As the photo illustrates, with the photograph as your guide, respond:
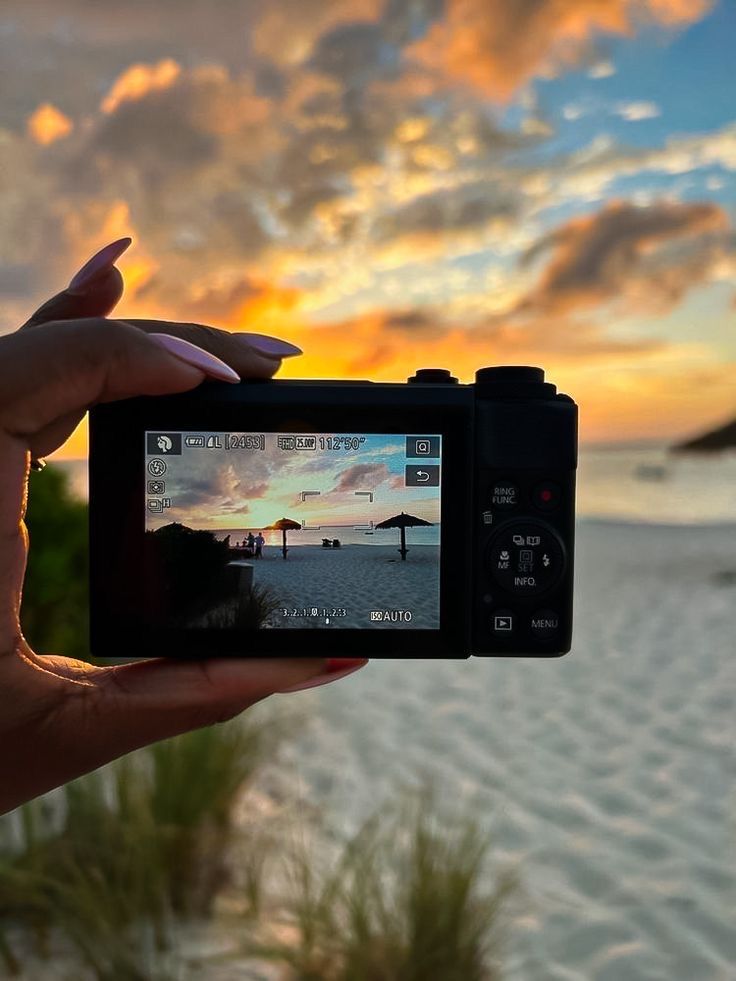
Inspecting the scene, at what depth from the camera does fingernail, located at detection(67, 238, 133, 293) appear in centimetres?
136

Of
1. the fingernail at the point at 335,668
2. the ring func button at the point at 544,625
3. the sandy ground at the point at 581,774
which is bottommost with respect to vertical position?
the sandy ground at the point at 581,774

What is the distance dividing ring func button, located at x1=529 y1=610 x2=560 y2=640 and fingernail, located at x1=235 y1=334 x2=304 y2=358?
0.56 meters

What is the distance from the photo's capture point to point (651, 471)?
25125 mm

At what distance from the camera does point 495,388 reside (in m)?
1.42

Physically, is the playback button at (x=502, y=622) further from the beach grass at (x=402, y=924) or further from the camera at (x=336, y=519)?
the beach grass at (x=402, y=924)

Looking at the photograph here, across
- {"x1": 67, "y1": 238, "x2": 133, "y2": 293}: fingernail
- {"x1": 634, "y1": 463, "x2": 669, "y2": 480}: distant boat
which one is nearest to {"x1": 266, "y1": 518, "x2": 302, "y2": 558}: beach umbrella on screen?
{"x1": 67, "y1": 238, "x2": 133, "y2": 293}: fingernail

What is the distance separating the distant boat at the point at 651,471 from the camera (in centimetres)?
2430

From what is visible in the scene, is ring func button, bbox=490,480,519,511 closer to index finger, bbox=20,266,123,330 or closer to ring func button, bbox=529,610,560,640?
ring func button, bbox=529,610,560,640

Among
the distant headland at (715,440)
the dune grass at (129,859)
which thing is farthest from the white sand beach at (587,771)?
the distant headland at (715,440)

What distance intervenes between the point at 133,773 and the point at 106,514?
1.86 meters

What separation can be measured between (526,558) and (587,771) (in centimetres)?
303

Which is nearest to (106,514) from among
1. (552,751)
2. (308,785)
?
(308,785)

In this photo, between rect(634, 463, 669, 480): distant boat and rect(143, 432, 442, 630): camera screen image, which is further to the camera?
rect(634, 463, 669, 480): distant boat

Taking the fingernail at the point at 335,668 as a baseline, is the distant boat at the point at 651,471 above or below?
above
